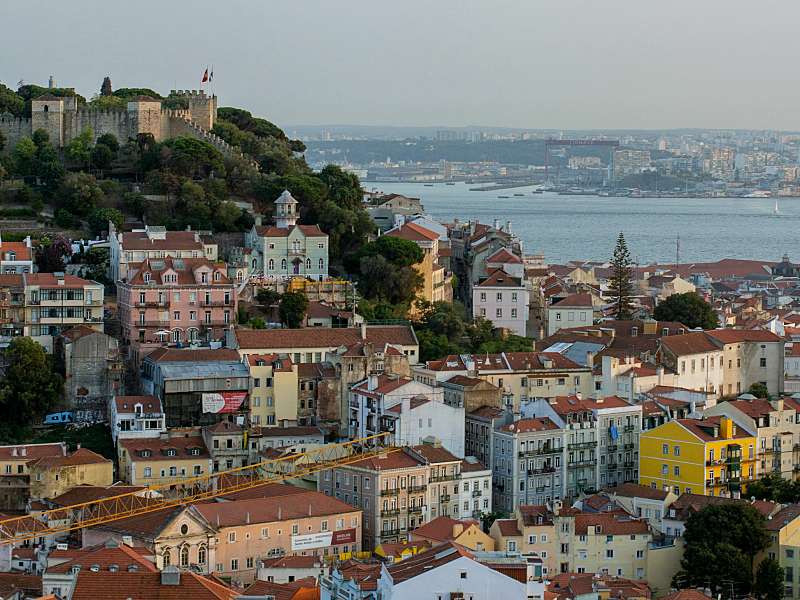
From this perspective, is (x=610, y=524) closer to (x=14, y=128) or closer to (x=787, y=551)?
(x=787, y=551)

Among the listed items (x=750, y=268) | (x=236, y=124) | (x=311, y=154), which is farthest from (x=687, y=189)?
(x=236, y=124)

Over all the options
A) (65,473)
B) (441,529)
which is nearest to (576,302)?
(441,529)

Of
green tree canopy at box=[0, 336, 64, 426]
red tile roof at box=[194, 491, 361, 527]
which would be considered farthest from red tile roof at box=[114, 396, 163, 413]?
red tile roof at box=[194, 491, 361, 527]

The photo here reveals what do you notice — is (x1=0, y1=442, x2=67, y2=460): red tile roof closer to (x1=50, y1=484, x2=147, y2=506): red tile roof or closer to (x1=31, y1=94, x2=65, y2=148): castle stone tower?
(x1=50, y1=484, x2=147, y2=506): red tile roof

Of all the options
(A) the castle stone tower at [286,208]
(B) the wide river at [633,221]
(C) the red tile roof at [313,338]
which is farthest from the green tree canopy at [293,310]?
(B) the wide river at [633,221]

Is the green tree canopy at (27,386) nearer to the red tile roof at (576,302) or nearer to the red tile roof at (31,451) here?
the red tile roof at (31,451)
